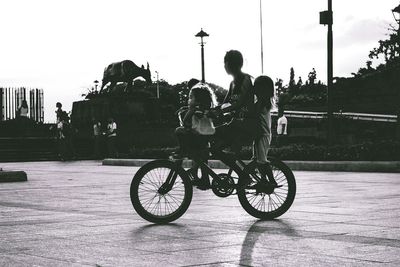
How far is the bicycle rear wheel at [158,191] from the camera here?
802cm

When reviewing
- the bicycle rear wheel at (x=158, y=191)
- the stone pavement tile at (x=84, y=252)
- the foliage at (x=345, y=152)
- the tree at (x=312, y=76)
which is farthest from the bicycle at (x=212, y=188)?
the tree at (x=312, y=76)

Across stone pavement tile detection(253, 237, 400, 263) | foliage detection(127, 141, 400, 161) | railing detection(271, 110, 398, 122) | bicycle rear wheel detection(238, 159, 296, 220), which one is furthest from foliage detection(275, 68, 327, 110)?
stone pavement tile detection(253, 237, 400, 263)

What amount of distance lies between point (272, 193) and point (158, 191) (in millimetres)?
1229

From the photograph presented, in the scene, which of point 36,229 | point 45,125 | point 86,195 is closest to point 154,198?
point 36,229

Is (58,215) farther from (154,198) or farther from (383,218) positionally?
(383,218)

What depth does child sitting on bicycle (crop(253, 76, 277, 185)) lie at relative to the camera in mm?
8422

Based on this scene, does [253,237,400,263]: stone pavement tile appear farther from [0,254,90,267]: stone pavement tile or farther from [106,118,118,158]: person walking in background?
[106,118,118,158]: person walking in background

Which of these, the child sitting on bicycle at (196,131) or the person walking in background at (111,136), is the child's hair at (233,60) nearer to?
the child sitting on bicycle at (196,131)

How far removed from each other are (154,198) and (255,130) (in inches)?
49.5

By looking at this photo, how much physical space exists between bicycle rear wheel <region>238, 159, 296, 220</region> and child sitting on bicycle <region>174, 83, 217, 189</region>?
1.62ft

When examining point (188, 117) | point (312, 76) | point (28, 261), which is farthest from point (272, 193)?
point (312, 76)

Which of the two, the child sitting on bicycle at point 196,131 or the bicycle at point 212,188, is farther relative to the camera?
the child sitting on bicycle at point 196,131

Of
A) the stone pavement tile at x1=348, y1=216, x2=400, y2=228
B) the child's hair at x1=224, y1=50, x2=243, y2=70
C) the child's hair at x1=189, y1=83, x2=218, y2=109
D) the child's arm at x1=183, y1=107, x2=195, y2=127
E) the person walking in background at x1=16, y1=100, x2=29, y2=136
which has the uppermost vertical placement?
the person walking in background at x1=16, y1=100, x2=29, y2=136

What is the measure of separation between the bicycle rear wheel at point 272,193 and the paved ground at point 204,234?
0.47ft
